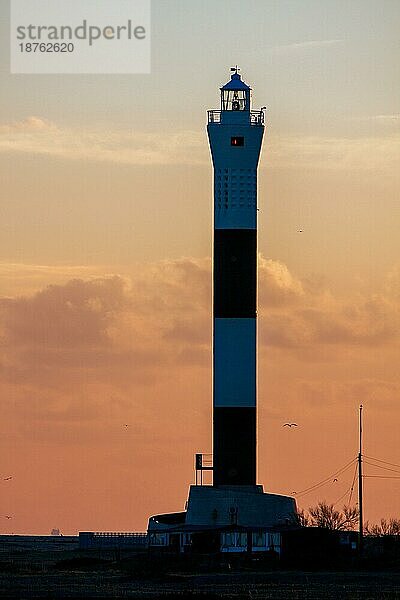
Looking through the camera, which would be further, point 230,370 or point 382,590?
point 230,370

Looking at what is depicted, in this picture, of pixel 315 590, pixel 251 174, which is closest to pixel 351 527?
pixel 251 174

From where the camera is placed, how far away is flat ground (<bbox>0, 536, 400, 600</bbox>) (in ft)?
239

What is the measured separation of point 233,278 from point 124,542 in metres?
40.9

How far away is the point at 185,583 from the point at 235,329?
24.0 metres

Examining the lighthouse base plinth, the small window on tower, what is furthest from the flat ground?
the small window on tower

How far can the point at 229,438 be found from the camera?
4035 inches

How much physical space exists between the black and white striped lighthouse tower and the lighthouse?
56mm

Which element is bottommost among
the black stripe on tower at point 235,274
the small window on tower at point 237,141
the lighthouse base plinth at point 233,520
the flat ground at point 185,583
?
the flat ground at point 185,583

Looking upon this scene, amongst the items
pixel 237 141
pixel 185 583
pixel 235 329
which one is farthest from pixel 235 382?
pixel 185 583

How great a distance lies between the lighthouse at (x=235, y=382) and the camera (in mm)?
102688

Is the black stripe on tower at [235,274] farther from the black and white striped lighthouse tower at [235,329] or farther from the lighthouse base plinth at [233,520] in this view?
the lighthouse base plinth at [233,520]

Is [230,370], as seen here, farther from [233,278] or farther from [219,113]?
[219,113]

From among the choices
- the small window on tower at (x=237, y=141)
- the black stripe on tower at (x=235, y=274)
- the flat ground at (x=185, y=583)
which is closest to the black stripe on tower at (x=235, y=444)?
the black stripe on tower at (x=235, y=274)

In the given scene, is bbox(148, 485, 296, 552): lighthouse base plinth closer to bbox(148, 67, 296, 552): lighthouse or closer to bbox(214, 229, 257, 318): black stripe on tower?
bbox(148, 67, 296, 552): lighthouse
